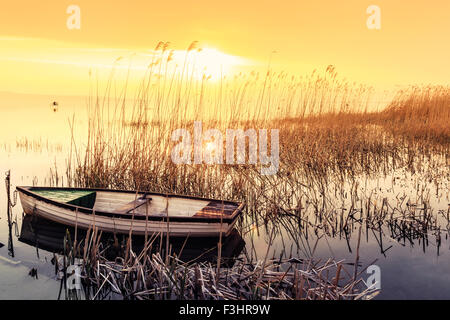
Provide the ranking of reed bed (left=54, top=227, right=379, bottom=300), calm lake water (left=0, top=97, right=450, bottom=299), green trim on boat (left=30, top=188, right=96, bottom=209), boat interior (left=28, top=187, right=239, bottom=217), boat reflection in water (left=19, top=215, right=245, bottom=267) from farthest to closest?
green trim on boat (left=30, top=188, right=96, bottom=209) < boat interior (left=28, top=187, right=239, bottom=217) < boat reflection in water (left=19, top=215, right=245, bottom=267) < calm lake water (left=0, top=97, right=450, bottom=299) < reed bed (left=54, top=227, right=379, bottom=300)

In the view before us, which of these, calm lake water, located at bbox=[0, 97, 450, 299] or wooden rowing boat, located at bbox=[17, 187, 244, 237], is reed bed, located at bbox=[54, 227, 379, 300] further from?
wooden rowing boat, located at bbox=[17, 187, 244, 237]

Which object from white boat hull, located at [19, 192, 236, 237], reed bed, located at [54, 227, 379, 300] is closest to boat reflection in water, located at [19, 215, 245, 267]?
white boat hull, located at [19, 192, 236, 237]

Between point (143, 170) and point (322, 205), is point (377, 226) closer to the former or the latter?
point (322, 205)

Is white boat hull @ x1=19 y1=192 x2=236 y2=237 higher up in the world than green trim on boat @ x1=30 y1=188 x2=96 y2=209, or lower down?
Answer: lower down

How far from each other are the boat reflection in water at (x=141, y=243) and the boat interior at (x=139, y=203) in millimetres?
445

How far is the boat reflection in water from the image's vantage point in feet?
19.6

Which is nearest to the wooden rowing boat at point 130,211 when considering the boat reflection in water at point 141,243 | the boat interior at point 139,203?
the boat interior at point 139,203

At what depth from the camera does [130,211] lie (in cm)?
708

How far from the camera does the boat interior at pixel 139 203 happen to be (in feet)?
22.4

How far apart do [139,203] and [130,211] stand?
0.25 metres

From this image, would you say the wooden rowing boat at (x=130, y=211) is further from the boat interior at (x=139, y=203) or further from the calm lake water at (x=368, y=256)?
the calm lake water at (x=368, y=256)

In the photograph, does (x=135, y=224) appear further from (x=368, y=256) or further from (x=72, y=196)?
(x=368, y=256)
